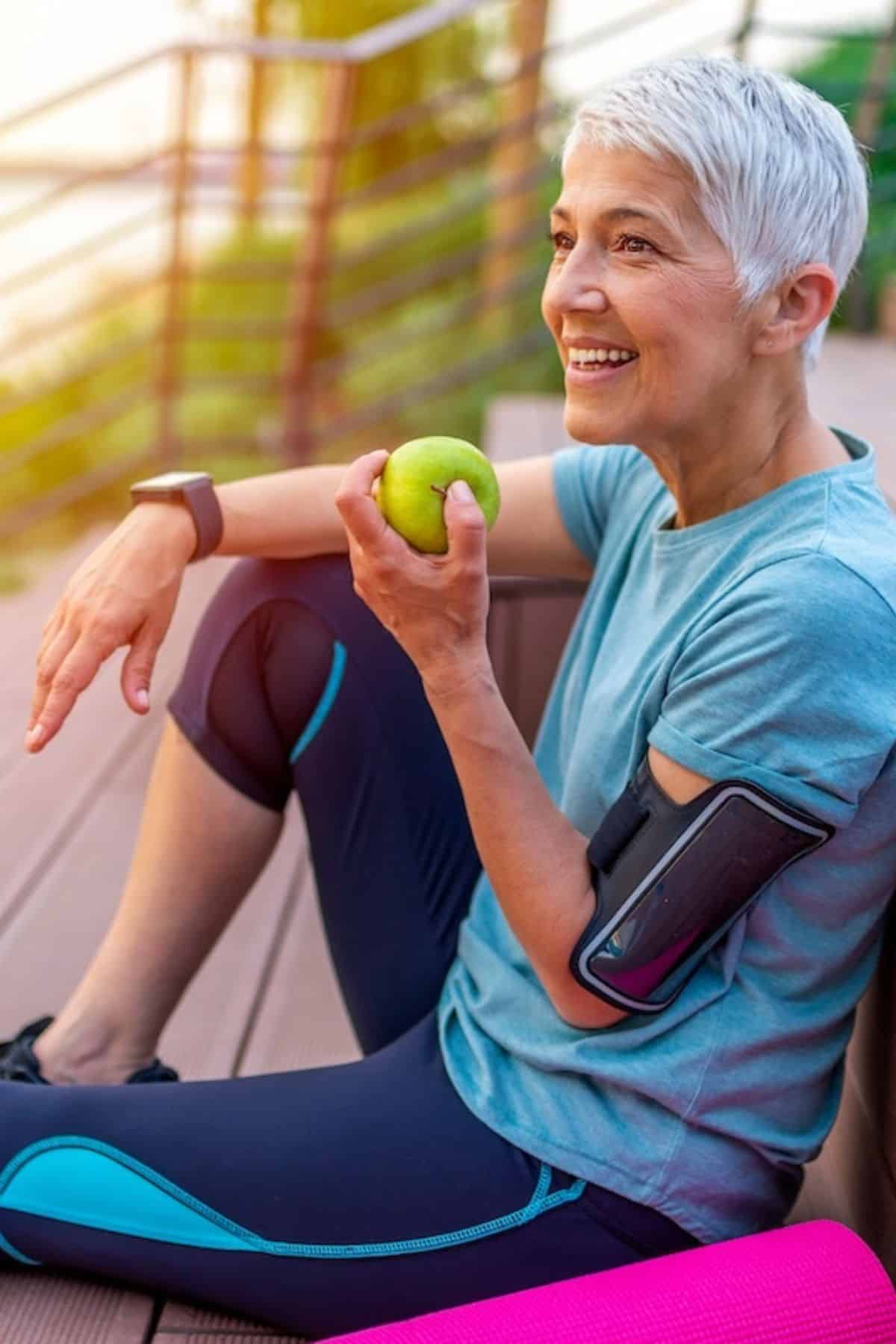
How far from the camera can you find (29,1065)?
61.1 inches

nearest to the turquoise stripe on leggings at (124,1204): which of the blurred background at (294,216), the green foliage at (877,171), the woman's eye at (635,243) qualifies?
the woman's eye at (635,243)

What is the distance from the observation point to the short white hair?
3.86 feet

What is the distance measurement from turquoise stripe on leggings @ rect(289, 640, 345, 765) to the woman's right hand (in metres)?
0.15

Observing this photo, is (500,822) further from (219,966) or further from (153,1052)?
(219,966)

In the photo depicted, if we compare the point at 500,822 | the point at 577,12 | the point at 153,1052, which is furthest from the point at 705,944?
the point at 577,12

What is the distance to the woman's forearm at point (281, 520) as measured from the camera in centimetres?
157

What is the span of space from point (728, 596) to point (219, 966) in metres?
1.16

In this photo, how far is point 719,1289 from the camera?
44.6 inches

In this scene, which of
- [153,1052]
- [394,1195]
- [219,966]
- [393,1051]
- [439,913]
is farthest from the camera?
[219,966]

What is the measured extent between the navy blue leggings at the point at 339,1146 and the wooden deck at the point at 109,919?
0.14 ft

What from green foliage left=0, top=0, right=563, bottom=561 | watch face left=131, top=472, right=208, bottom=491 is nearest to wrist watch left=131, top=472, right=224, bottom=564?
watch face left=131, top=472, right=208, bottom=491

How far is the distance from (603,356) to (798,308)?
154 millimetres

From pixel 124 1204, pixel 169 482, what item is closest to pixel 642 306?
pixel 169 482

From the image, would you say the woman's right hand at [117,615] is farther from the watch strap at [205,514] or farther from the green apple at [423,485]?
the green apple at [423,485]
